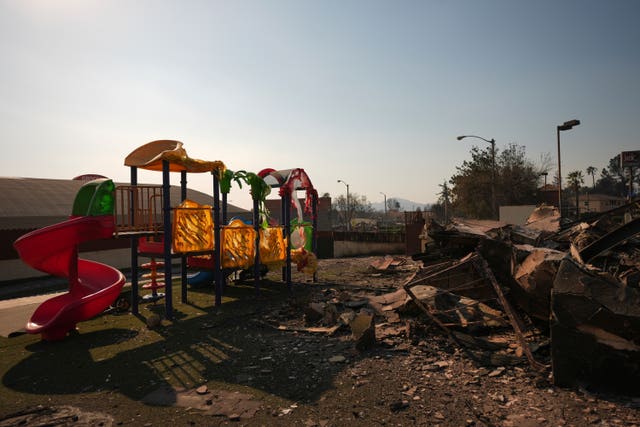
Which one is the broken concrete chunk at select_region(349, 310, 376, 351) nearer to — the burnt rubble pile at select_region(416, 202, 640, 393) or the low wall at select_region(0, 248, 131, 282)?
the burnt rubble pile at select_region(416, 202, 640, 393)

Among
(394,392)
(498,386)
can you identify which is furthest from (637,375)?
(394,392)

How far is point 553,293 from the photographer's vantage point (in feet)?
15.9

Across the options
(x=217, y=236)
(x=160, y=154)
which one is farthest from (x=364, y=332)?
(x=160, y=154)

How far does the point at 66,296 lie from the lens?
8414mm

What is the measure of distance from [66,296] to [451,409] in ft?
27.3

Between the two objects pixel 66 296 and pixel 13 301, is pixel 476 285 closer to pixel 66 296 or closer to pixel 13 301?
pixel 66 296

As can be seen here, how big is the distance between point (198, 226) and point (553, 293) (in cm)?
792

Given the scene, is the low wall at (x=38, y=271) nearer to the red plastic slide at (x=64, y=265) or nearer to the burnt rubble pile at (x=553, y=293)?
the red plastic slide at (x=64, y=265)

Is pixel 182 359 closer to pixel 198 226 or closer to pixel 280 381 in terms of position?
pixel 280 381

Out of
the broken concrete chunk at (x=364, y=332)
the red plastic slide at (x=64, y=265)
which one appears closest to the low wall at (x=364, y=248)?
the broken concrete chunk at (x=364, y=332)

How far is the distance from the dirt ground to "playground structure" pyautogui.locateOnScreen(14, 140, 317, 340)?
0.73 m

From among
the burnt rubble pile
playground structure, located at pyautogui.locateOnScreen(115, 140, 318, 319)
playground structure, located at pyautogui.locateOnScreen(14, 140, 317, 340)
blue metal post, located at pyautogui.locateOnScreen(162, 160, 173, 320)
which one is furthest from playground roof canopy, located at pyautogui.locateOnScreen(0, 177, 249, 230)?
the burnt rubble pile

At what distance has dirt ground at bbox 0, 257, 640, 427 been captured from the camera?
4309 millimetres

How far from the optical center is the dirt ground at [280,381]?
170 inches
